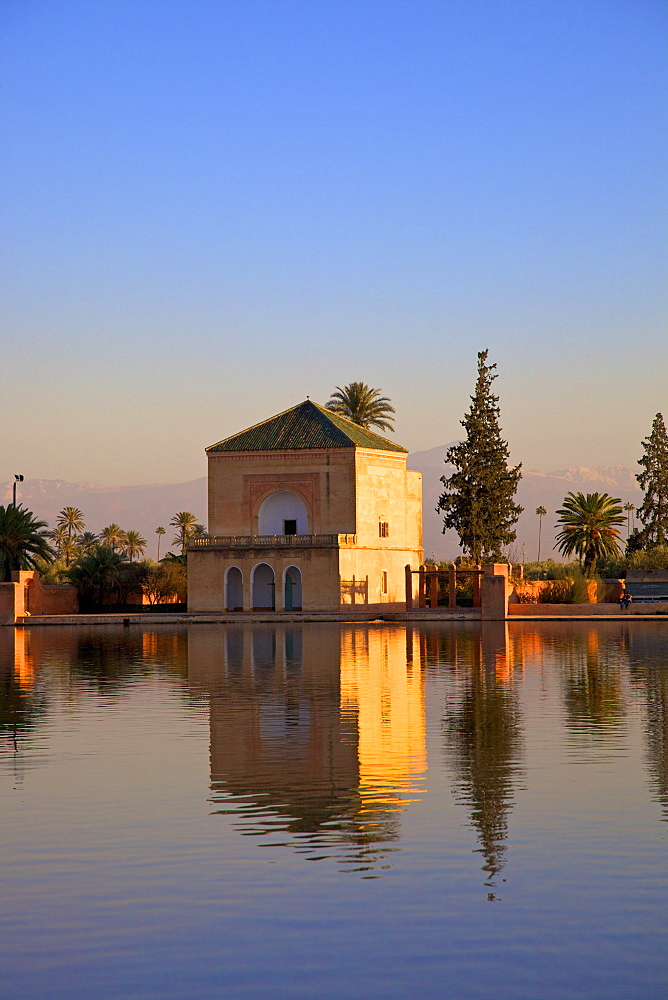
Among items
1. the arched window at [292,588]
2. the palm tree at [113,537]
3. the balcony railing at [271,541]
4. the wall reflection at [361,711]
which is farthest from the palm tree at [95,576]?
the palm tree at [113,537]

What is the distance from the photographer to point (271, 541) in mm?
52031

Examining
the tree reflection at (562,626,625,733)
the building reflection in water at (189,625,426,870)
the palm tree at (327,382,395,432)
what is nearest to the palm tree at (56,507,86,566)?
the palm tree at (327,382,395,432)

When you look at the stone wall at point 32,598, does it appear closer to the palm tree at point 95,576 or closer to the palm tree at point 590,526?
the palm tree at point 95,576

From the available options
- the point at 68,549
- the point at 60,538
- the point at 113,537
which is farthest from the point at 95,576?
the point at 60,538

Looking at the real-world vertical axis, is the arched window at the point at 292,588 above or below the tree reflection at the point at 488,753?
above

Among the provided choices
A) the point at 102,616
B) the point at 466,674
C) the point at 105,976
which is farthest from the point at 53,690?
the point at 102,616

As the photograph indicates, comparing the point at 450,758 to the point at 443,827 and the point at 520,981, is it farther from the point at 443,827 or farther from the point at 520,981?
the point at 520,981

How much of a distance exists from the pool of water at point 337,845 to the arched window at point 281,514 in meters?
36.4

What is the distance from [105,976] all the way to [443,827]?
11.2 feet

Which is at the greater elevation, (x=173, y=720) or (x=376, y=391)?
(x=376, y=391)

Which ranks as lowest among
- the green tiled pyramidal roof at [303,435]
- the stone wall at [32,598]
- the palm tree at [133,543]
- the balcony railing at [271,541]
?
the stone wall at [32,598]

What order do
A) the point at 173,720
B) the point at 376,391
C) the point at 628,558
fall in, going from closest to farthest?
the point at 173,720 → the point at 628,558 → the point at 376,391

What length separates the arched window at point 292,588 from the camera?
52.2 m

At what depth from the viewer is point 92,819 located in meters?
9.45
